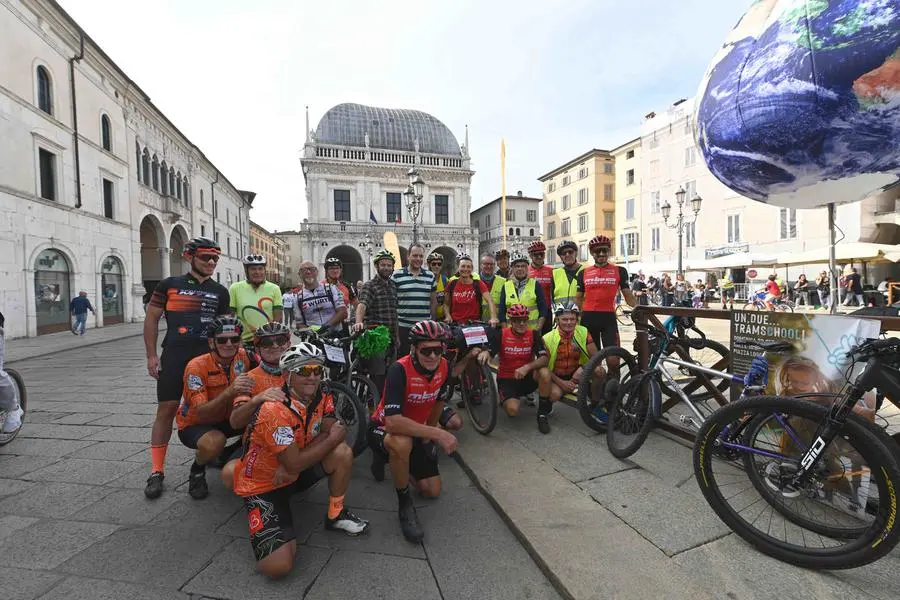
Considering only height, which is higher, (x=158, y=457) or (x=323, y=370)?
(x=323, y=370)

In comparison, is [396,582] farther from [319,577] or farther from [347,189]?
[347,189]

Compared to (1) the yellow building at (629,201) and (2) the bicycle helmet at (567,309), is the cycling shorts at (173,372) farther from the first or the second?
(1) the yellow building at (629,201)

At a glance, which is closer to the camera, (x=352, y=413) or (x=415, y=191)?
(x=352, y=413)

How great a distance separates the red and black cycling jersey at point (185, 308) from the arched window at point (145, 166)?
25076 mm

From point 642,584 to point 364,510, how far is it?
179 cm

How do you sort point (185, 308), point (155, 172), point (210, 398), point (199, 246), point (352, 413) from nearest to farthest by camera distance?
point (210, 398) < point (185, 308) < point (199, 246) < point (352, 413) < point (155, 172)

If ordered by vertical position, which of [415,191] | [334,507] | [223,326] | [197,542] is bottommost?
[197,542]

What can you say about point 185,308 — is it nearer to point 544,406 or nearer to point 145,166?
point 544,406

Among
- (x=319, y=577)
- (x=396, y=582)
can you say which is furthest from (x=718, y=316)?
(x=319, y=577)

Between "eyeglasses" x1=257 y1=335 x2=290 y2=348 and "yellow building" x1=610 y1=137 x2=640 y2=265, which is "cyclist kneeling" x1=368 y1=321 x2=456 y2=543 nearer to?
"eyeglasses" x1=257 y1=335 x2=290 y2=348

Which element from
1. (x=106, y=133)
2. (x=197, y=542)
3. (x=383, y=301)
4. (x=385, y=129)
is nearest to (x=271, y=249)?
(x=385, y=129)

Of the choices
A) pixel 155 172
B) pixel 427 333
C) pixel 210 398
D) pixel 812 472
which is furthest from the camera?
pixel 155 172

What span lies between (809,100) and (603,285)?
2.65 metres

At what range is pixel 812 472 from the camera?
2.38 m
